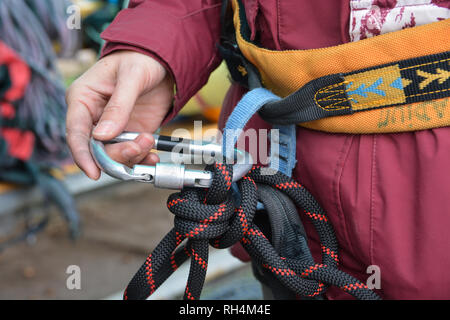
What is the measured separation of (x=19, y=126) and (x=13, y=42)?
342mm

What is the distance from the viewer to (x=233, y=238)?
620mm

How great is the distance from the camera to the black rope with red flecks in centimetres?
60

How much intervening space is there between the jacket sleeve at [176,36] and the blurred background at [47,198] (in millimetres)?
861

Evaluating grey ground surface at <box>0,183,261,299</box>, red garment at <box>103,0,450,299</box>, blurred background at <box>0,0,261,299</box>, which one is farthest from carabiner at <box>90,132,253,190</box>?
blurred background at <box>0,0,261,299</box>

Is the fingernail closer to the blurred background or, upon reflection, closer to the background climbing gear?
the blurred background

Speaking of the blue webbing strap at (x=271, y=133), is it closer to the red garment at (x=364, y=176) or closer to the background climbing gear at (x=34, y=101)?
the red garment at (x=364, y=176)

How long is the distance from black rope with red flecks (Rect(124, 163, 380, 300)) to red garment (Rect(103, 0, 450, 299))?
0.03 meters

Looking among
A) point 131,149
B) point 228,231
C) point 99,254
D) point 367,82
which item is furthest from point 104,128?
point 99,254

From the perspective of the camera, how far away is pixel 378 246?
60cm

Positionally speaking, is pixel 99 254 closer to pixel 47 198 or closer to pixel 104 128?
pixel 47 198

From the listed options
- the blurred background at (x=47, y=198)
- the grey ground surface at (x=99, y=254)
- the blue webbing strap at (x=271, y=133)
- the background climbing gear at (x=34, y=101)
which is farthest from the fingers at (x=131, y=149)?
the background climbing gear at (x=34, y=101)

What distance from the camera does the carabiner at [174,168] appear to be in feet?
1.91
